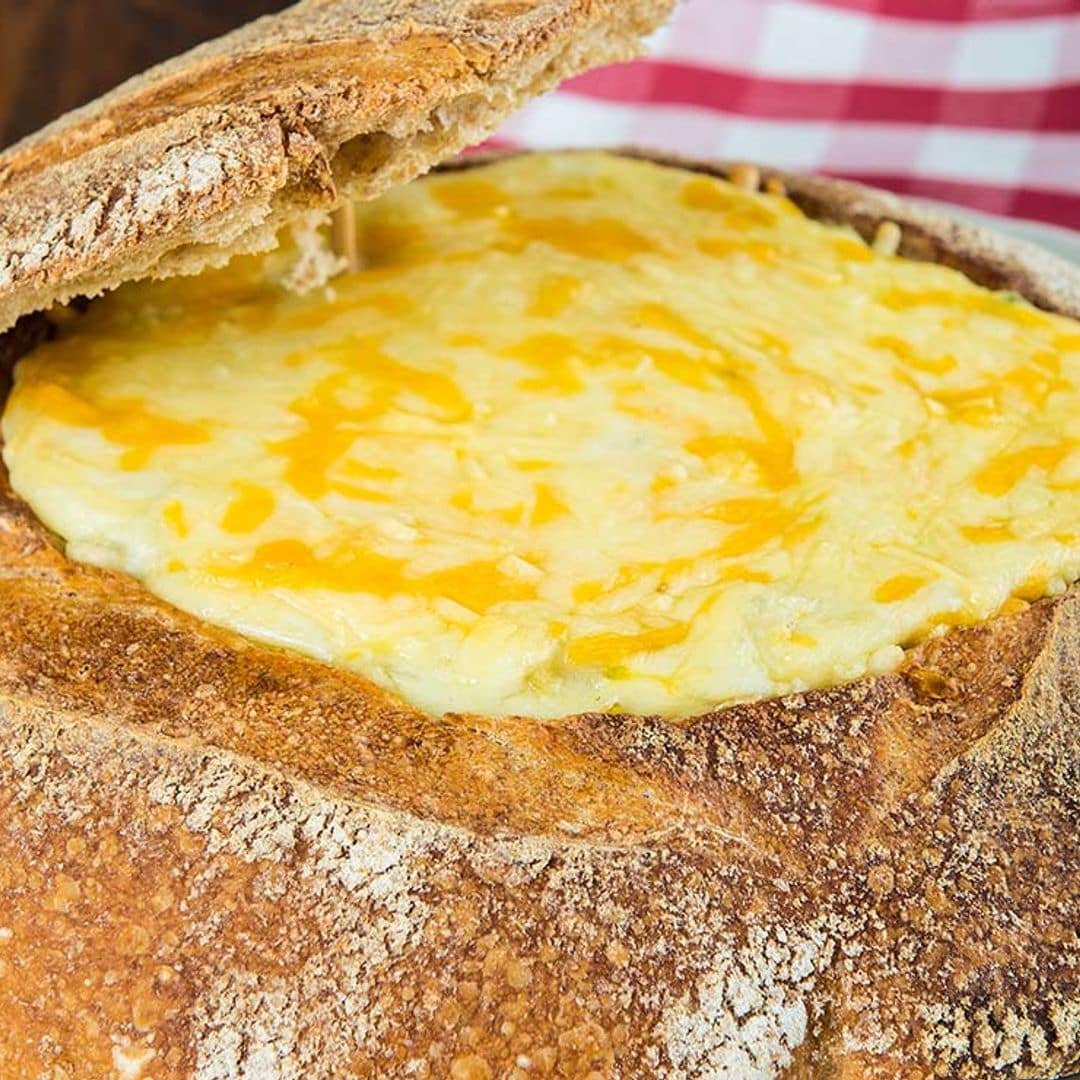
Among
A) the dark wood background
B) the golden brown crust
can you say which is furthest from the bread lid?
the dark wood background

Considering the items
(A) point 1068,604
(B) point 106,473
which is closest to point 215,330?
(B) point 106,473

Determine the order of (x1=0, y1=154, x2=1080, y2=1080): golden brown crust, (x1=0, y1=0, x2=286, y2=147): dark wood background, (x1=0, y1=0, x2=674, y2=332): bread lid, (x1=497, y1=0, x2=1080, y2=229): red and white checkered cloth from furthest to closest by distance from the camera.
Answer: (x1=0, y1=0, x2=286, y2=147): dark wood background, (x1=497, y1=0, x2=1080, y2=229): red and white checkered cloth, (x1=0, y1=0, x2=674, y2=332): bread lid, (x1=0, y1=154, x2=1080, y2=1080): golden brown crust

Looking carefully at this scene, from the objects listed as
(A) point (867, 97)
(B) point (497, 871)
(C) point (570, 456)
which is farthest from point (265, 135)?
(A) point (867, 97)

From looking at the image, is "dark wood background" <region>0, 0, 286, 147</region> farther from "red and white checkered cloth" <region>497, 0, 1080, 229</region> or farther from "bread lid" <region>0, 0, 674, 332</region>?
"bread lid" <region>0, 0, 674, 332</region>

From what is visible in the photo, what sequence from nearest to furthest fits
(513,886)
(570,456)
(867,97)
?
(513,886) < (570,456) < (867,97)

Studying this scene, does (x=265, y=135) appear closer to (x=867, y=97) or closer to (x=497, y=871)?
(x=497, y=871)

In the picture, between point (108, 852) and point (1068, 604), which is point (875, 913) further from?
point (108, 852)
